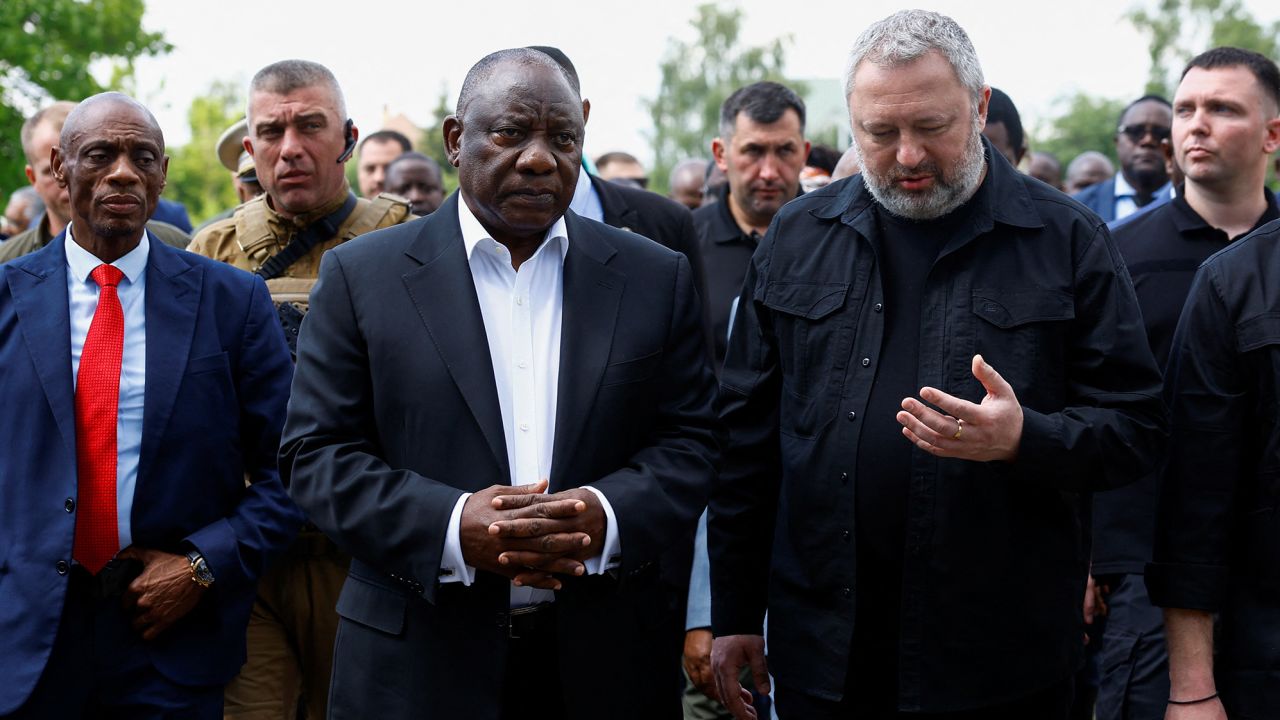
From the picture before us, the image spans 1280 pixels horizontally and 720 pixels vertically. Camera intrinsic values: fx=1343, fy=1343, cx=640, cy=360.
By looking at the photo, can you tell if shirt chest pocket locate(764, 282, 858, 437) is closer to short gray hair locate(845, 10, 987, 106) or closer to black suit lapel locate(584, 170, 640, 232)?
short gray hair locate(845, 10, 987, 106)

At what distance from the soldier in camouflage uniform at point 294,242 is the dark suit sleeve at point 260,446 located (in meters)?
0.37

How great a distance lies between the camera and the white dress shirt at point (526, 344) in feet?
11.2

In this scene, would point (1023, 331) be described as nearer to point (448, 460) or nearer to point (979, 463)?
point (979, 463)

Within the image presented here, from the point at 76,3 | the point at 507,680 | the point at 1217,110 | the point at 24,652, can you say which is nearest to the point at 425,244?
the point at 507,680

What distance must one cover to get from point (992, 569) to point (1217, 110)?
99.0 inches

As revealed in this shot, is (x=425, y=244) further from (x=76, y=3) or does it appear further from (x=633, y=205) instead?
(x=76, y=3)

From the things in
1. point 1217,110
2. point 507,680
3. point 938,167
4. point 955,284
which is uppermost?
point 1217,110

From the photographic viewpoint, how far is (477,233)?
3.56 metres

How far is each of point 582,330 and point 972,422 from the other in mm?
1007

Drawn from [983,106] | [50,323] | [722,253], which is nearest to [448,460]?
[50,323]

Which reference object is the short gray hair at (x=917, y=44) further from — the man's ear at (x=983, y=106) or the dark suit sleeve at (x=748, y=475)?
the dark suit sleeve at (x=748, y=475)

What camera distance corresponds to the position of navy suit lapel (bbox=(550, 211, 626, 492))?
3379 millimetres

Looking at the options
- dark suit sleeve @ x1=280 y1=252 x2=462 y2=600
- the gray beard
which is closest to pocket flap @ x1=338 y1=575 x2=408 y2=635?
dark suit sleeve @ x1=280 y1=252 x2=462 y2=600

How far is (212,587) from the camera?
4.07 metres
